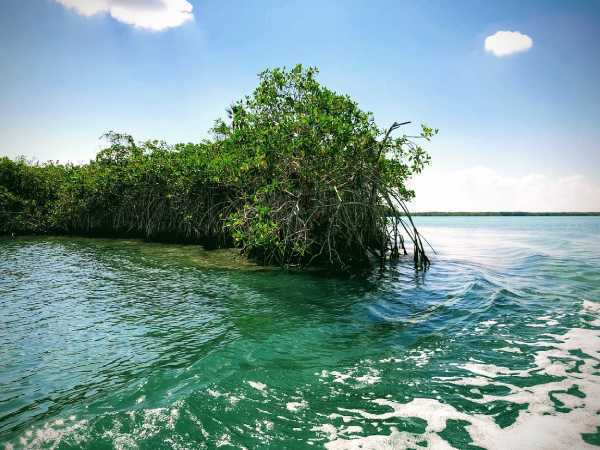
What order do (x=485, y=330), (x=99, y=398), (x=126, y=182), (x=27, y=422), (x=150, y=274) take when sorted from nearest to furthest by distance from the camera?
(x=27, y=422)
(x=99, y=398)
(x=485, y=330)
(x=150, y=274)
(x=126, y=182)

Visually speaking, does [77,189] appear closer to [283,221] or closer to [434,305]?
[283,221]

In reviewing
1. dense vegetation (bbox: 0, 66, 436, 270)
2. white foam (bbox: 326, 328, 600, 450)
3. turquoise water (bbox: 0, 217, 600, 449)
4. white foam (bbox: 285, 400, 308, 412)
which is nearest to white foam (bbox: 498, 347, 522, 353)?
turquoise water (bbox: 0, 217, 600, 449)

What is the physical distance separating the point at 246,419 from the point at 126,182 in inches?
735

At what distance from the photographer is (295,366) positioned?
13.5 feet

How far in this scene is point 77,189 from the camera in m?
20.5

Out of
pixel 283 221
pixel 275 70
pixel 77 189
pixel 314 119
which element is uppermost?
pixel 275 70

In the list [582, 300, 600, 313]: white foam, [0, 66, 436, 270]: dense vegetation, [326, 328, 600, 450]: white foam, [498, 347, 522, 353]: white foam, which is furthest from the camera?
[0, 66, 436, 270]: dense vegetation

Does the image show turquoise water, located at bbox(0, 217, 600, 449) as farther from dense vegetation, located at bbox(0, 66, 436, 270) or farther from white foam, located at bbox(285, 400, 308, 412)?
dense vegetation, located at bbox(0, 66, 436, 270)

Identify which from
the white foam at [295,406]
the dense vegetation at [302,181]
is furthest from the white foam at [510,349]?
the dense vegetation at [302,181]

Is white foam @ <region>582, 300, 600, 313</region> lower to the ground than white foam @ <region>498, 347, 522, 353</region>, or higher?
higher

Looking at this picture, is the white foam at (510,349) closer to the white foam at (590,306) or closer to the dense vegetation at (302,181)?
the white foam at (590,306)

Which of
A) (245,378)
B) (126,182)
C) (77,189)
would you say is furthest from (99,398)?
(77,189)

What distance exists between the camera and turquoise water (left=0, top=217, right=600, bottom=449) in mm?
2922

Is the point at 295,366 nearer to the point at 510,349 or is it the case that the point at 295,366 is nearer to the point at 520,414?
the point at 520,414
